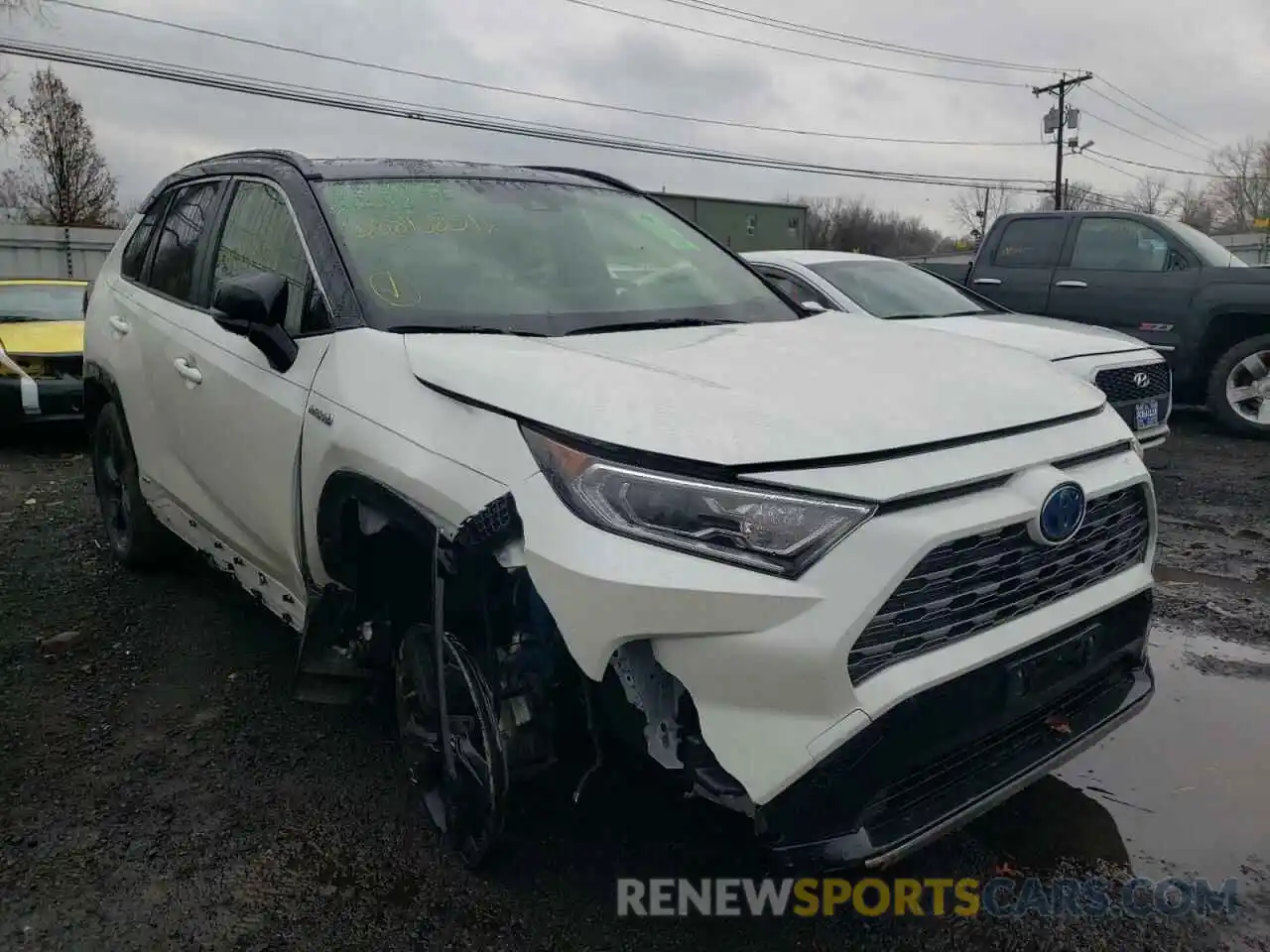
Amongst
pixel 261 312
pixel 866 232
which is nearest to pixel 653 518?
pixel 261 312

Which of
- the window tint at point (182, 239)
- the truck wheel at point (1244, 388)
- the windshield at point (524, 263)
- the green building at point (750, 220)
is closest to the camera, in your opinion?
the windshield at point (524, 263)

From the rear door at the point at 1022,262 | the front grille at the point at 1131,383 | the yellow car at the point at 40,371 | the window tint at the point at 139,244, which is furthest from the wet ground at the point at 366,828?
the rear door at the point at 1022,262

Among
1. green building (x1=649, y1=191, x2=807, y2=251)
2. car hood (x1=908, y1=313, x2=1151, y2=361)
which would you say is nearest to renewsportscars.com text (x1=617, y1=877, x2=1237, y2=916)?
car hood (x1=908, y1=313, x2=1151, y2=361)

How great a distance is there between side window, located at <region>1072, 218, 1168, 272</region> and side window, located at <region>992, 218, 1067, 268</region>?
190 millimetres

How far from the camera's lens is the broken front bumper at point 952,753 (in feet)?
6.28

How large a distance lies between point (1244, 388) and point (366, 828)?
27.7 feet

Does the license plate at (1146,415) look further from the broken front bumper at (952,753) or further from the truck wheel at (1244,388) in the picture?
the broken front bumper at (952,753)

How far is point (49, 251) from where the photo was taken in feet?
77.7

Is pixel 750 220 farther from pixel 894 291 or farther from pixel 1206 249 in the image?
pixel 894 291

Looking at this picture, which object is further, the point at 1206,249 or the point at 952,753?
the point at 1206,249

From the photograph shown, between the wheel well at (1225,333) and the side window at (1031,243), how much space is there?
59.5 inches

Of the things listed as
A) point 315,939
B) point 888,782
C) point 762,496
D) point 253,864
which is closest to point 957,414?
point 762,496

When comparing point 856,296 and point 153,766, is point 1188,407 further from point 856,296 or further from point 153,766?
point 153,766

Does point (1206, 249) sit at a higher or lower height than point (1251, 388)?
higher
